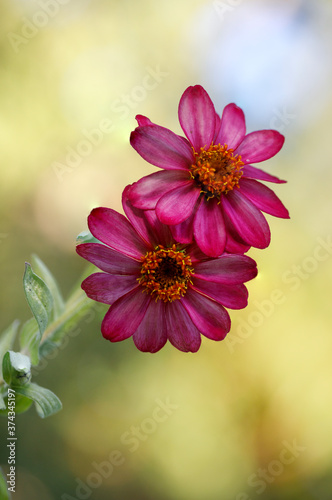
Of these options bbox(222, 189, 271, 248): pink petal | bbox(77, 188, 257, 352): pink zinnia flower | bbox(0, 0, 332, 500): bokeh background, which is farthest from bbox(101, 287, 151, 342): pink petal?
bbox(0, 0, 332, 500): bokeh background

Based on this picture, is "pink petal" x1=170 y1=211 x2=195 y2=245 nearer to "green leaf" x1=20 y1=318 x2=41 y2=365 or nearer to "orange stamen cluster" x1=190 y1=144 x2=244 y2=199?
"orange stamen cluster" x1=190 y1=144 x2=244 y2=199

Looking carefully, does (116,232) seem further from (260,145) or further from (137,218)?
(260,145)

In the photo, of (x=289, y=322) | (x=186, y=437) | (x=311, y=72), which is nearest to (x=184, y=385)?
(x=186, y=437)

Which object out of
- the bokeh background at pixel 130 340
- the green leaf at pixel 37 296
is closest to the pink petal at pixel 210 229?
the green leaf at pixel 37 296

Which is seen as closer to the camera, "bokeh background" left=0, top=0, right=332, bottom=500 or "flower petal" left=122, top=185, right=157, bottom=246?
"flower petal" left=122, top=185, right=157, bottom=246

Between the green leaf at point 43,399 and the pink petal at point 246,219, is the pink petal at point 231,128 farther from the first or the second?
the green leaf at point 43,399

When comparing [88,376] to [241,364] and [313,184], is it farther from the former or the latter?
[313,184]

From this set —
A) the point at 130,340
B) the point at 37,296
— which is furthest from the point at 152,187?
the point at 130,340
